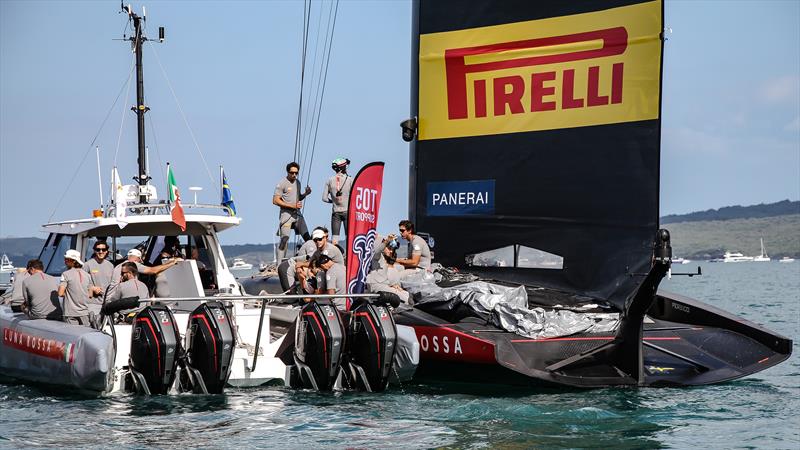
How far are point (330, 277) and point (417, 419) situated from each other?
11.4ft

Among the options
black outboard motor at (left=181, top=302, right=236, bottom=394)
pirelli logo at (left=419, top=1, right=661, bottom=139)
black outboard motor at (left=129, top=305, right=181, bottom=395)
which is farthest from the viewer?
pirelli logo at (left=419, top=1, right=661, bottom=139)

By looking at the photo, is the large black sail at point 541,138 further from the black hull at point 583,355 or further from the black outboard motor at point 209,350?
the black outboard motor at point 209,350

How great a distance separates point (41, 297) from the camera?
569 inches

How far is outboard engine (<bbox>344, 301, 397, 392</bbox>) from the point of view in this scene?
13.0 metres

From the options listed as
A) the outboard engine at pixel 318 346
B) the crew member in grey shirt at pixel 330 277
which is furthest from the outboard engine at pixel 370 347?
Result: the crew member in grey shirt at pixel 330 277

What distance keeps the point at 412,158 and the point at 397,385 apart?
3863 mm

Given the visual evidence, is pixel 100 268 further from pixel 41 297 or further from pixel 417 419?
pixel 417 419

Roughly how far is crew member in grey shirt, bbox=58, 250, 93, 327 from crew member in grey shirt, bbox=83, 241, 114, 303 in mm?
440

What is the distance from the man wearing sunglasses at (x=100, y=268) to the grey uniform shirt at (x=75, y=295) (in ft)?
1.58

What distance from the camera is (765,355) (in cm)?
1445

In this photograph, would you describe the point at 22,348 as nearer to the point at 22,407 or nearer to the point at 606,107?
the point at 22,407

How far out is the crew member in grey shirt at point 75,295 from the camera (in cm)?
1396

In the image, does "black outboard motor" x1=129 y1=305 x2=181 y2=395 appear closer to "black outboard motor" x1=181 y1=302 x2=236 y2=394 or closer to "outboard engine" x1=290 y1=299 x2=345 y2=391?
"black outboard motor" x1=181 y1=302 x2=236 y2=394

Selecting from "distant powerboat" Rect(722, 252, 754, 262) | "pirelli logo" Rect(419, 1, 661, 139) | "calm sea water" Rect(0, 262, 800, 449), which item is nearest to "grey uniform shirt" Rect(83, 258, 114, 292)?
"calm sea water" Rect(0, 262, 800, 449)
